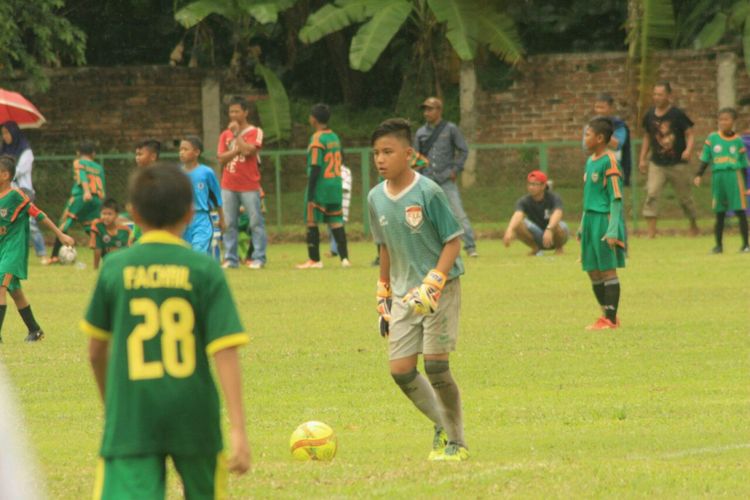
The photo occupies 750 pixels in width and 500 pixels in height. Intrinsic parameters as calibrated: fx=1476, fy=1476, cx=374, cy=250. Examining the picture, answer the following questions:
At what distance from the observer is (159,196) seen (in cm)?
439

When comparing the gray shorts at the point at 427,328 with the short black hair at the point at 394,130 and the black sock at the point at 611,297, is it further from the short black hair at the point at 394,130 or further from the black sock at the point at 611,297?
the black sock at the point at 611,297

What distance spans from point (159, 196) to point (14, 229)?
26.9 ft

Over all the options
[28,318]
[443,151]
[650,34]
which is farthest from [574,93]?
[28,318]

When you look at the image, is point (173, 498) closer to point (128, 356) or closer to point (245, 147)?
point (128, 356)

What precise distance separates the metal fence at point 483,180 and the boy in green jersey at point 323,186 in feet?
24.4

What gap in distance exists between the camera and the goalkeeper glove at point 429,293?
704cm

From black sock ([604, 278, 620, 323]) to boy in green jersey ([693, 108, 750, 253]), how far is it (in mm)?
8604

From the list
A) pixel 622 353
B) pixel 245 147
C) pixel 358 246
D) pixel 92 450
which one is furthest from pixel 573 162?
pixel 92 450

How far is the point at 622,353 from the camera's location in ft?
37.3

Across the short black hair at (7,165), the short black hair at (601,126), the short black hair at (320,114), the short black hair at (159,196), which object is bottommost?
the short black hair at (7,165)

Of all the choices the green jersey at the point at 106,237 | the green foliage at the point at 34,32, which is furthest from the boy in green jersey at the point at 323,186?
the green foliage at the point at 34,32

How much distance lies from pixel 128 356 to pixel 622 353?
748 centimetres

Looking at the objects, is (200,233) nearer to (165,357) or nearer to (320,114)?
(320,114)

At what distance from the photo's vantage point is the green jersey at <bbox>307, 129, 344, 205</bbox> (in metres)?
19.7
